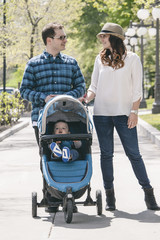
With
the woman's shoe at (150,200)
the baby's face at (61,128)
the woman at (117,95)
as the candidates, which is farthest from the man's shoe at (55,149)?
the woman's shoe at (150,200)

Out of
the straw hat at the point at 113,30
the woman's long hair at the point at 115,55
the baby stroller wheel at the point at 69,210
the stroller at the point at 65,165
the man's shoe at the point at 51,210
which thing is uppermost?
the straw hat at the point at 113,30

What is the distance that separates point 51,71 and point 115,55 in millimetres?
704

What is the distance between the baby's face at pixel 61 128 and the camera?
6383 millimetres

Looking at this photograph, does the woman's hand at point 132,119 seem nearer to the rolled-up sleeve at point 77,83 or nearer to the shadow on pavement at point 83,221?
the rolled-up sleeve at point 77,83

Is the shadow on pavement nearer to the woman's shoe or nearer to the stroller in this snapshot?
the stroller

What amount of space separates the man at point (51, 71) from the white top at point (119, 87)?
25cm

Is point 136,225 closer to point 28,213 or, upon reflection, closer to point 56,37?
point 28,213

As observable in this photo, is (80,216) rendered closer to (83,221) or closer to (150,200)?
(83,221)

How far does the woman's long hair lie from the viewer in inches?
259

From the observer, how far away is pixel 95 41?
61.0 metres

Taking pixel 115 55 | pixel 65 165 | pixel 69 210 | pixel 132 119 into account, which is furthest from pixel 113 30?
pixel 69 210

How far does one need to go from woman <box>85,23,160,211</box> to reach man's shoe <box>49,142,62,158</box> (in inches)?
27.9

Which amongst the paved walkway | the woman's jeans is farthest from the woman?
the paved walkway

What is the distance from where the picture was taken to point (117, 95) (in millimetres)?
6680
